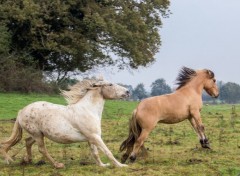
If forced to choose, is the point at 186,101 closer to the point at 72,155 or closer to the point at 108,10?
the point at 72,155

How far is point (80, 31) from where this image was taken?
33625 mm

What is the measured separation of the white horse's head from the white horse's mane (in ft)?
0.47

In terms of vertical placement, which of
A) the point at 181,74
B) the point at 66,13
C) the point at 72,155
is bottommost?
the point at 72,155

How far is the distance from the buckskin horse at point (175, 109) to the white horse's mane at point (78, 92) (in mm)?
1099

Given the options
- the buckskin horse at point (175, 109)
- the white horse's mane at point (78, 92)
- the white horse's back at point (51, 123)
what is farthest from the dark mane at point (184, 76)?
the white horse's back at point (51, 123)

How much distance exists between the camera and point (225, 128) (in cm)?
1669

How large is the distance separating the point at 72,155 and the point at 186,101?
2722 millimetres

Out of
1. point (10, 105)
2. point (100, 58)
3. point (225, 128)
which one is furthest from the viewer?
point (100, 58)

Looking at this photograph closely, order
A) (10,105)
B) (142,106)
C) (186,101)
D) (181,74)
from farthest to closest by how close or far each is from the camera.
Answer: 1. (10,105)
2. (181,74)
3. (186,101)
4. (142,106)

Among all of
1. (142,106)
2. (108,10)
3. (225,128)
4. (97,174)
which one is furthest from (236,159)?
(108,10)

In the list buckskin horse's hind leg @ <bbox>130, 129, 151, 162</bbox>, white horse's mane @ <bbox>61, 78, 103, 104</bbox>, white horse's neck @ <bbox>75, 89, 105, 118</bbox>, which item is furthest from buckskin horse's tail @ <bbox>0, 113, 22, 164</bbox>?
buckskin horse's hind leg @ <bbox>130, 129, 151, 162</bbox>

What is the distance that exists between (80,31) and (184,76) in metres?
22.4

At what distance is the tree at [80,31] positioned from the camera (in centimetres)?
3117

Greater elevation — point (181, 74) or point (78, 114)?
point (181, 74)
